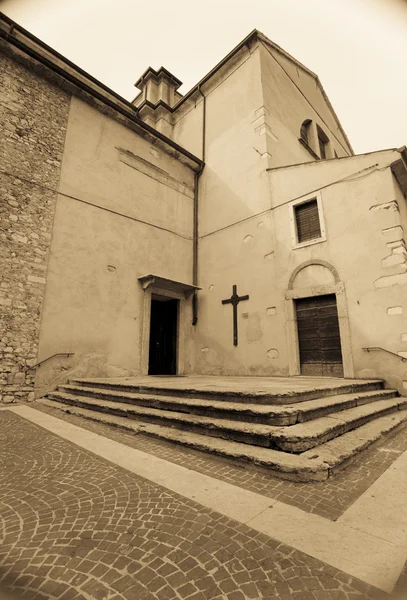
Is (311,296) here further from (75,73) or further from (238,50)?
(75,73)

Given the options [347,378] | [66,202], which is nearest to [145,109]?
[66,202]

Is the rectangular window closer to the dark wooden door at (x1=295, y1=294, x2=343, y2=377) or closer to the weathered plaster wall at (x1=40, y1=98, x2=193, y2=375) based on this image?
the dark wooden door at (x1=295, y1=294, x2=343, y2=377)

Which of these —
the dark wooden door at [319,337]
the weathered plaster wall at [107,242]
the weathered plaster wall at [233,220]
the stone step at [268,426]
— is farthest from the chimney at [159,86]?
the stone step at [268,426]

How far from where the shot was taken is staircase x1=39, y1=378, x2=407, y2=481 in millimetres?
2686

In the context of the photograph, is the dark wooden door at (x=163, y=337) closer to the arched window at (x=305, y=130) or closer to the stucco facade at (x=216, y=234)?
the stucco facade at (x=216, y=234)

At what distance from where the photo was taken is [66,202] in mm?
8156

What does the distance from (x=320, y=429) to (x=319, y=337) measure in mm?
5112

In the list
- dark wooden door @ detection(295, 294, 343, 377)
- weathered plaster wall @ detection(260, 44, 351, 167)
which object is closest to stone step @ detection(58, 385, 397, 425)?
dark wooden door @ detection(295, 294, 343, 377)

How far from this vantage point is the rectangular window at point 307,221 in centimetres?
834

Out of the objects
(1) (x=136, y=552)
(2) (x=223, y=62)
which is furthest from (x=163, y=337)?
(2) (x=223, y=62)

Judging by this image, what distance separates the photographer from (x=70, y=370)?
24.4ft

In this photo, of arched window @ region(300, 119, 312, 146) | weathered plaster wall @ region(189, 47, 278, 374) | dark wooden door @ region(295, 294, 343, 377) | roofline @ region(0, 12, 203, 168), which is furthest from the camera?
arched window @ region(300, 119, 312, 146)

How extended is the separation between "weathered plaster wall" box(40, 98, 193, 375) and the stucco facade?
1.5 inches

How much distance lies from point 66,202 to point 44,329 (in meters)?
3.71
